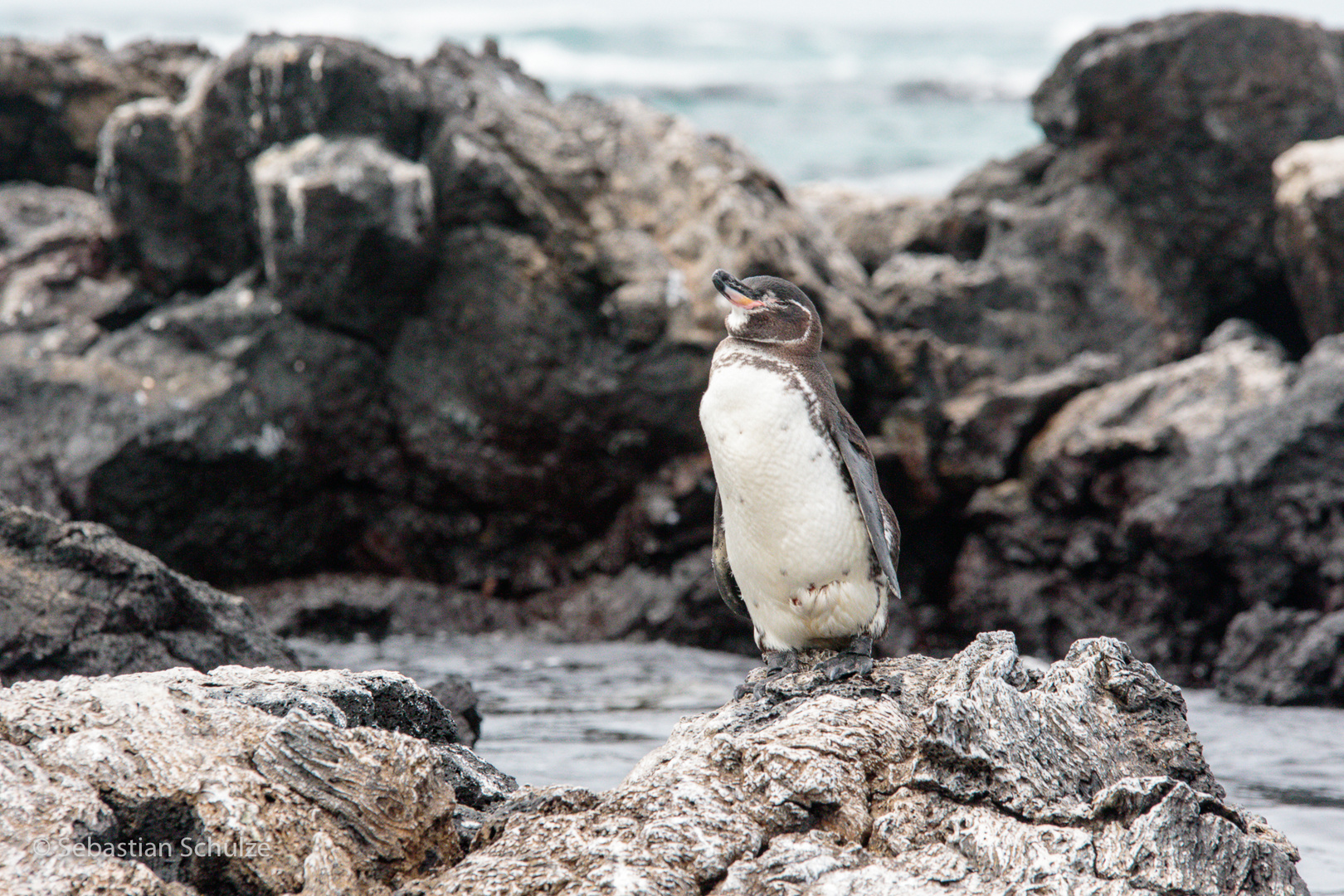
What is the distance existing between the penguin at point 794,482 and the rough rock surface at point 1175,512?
4926mm

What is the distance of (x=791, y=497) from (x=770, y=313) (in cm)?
70

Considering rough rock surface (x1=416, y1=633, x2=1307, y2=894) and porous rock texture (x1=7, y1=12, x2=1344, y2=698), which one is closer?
rough rock surface (x1=416, y1=633, x2=1307, y2=894)

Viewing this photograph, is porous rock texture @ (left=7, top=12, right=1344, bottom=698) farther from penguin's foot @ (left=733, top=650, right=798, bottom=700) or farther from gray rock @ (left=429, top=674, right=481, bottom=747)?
penguin's foot @ (left=733, top=650, right=798, bottom=700)

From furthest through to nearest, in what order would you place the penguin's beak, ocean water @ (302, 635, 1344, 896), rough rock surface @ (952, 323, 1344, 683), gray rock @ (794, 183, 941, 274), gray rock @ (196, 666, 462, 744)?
gray rock @ (794, 183, 941, 274), rough rock surface @ (952, 323, 1344, 683), ocean water @ (302, 635, 1344, 896), the penguin's beak, gray rock @ (196, 666, 462, 744)

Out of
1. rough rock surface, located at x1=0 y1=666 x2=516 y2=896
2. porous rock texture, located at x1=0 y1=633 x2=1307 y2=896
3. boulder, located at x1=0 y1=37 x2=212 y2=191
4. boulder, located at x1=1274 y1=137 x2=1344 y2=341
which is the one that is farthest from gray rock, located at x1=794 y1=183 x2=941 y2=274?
rough rock surface, located at x1=0 y1=666 x2=516 y2=896

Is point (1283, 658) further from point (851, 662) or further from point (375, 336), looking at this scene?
point (375, 336)

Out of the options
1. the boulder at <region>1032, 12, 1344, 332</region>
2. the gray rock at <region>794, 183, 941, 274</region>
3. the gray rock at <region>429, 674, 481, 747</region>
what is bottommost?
the gray rock at <region>429, 674, 481, 747</region>

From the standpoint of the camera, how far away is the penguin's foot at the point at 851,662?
4.46 meters

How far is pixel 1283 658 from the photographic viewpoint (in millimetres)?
8172

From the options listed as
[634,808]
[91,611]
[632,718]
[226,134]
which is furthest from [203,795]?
[226,134]

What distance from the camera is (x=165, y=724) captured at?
3.38 metres

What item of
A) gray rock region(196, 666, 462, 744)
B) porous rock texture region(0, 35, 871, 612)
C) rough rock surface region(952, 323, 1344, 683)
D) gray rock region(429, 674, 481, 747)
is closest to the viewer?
gray rock region(196, 666, 462, 744)

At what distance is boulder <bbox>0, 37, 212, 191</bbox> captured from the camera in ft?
42.7

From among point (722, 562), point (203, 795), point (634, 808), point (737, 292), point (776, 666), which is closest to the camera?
point (203, 795)
